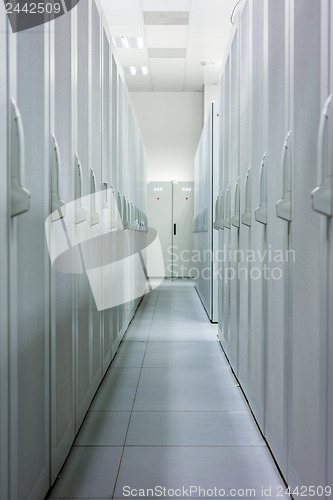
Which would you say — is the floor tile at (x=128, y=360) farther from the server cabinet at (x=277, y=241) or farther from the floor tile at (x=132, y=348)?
the server cabinet at (x=277, y=241)

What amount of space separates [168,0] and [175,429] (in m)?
5.69

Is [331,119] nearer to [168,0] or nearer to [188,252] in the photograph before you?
[168,0]

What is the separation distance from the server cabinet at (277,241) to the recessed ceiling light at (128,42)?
19.6 ft

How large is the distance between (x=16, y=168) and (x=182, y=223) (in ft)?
28.2

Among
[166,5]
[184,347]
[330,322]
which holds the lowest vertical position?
[184,347]

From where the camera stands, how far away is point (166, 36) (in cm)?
741

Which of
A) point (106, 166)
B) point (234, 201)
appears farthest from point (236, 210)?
point (106, 166)

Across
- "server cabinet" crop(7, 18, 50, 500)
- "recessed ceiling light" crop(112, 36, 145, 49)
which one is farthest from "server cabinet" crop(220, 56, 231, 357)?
"recessed ceiling light" crop(112, 36, 145, 49)

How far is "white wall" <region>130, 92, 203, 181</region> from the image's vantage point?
10.4 meters

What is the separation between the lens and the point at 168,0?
619cm

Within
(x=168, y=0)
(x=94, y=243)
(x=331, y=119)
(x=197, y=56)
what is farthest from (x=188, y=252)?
(x=331, y=119)

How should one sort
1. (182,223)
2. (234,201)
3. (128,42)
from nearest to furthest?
1. (234,201)
2. (128,42)
3. (182,223)

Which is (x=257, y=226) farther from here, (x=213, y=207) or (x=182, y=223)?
(x=182, y=223)

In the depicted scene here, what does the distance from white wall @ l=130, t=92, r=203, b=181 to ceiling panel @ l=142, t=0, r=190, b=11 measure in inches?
156
